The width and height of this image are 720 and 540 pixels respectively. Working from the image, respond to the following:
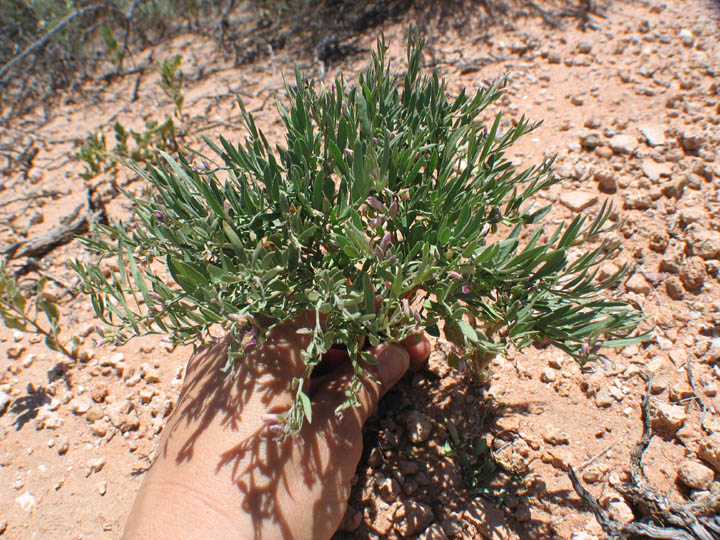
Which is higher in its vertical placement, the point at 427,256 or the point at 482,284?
the point at 427,256

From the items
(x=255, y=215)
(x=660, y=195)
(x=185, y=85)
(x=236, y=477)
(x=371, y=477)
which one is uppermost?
(x=255, y=215)

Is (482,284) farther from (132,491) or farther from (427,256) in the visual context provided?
(132,491)

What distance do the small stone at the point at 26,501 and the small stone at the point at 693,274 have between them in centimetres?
270

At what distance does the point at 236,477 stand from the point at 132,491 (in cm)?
76

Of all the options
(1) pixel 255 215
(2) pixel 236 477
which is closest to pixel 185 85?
(1) pixel 255 215

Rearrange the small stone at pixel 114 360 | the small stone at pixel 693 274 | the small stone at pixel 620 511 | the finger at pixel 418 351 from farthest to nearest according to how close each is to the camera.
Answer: the small stone at pixel 114 360, the small stone at pixel 693 274, the finger at pixel 418 351, the small stone at pixel 620 511

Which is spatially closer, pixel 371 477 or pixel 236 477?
pixel 236 477

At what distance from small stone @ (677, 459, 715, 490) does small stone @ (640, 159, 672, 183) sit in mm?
1362

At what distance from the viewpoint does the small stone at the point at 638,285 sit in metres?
1.92

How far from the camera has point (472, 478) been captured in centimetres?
160

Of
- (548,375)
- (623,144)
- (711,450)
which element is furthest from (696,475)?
(623,144)

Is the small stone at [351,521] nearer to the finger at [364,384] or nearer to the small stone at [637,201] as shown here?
the finger at [364,384]

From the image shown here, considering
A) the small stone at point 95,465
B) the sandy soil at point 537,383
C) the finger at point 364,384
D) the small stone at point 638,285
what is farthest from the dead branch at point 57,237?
the small stone at point 638,285

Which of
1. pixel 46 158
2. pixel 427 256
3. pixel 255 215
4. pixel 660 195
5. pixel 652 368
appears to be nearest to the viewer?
pixel 427 256
